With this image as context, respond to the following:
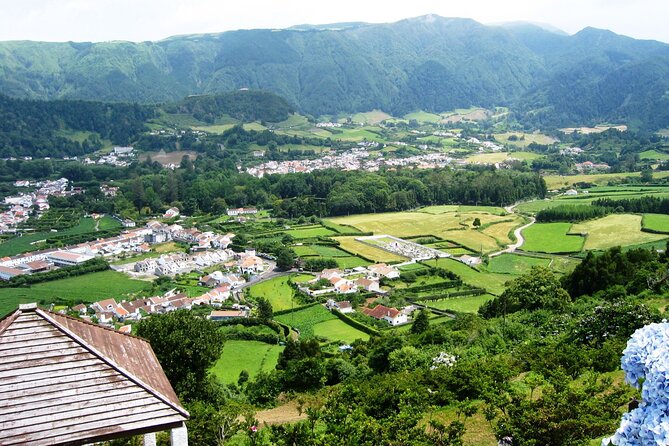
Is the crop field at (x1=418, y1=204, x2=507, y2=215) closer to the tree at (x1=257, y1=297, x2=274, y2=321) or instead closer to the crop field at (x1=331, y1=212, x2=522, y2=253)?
the crop field at (x1=331, y1=212, x2=522, y2=253)

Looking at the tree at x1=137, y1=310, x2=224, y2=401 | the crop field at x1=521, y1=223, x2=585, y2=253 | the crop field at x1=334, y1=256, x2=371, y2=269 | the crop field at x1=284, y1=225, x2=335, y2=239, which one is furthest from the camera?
the crop field at x1=284, y1=225, x2=335, y2=239

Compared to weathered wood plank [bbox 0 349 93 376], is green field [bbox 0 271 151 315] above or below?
below

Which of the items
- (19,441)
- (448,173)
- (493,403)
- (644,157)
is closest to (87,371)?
(19,441)

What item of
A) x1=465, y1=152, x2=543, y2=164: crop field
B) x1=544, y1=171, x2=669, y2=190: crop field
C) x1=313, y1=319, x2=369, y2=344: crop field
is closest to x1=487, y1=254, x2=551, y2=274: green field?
x1=313, y1=319, x2=369, y2=344: crop field

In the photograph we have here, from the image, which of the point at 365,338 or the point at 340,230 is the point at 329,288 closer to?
the point at 365,338

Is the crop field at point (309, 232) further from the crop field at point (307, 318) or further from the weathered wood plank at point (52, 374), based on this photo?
the weathered wood plank at point (52, 374)

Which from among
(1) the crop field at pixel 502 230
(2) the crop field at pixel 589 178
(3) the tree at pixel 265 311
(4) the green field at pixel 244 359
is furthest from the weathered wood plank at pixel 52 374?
(2) the crop field at pixel 589 178
